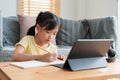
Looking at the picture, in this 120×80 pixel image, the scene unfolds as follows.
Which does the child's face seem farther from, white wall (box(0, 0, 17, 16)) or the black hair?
white wall (box(0, 0, 17, 16))

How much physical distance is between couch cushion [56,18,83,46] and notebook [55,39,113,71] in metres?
1.73

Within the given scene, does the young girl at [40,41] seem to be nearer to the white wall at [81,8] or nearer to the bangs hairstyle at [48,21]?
the bangs hairstyle at [48,21]

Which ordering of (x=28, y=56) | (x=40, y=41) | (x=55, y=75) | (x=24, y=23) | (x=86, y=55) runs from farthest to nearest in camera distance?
(x=24, y=23)
(x=40, y=41)
(x=28, y=56)
(x=86, y=55)
(x=55, y=75)

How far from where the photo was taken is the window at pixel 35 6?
3.29 m

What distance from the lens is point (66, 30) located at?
2807 millimetres

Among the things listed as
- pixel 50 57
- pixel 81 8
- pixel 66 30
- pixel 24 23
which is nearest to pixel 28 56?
pixel 50 57

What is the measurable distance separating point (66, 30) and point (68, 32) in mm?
39

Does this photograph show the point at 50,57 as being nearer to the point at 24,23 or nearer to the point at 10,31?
the point at 24,23

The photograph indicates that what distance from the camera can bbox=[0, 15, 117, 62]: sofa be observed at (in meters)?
2.53

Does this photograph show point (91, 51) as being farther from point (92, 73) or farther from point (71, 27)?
point (71, 27)

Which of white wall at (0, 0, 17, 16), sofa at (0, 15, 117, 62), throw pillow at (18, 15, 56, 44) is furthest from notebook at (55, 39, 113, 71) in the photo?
white wall at (0, 0, 17, 16)

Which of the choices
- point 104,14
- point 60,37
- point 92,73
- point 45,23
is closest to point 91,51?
point 92,73

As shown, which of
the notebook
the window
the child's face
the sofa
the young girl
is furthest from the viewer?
the window

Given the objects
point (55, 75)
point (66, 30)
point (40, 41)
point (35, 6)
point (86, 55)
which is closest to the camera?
point (55, 75)
